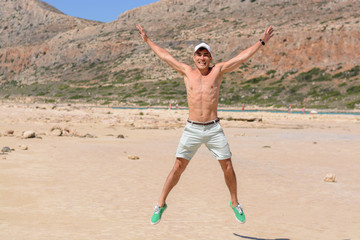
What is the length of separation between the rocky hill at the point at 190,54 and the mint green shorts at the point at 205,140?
56.3 meters

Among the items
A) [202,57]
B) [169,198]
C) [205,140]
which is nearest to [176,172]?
[205,140]

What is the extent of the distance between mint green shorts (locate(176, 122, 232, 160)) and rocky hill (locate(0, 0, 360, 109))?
56.3m

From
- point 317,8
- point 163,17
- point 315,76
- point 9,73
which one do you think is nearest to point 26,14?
point 9,73

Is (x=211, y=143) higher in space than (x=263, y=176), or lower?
higher

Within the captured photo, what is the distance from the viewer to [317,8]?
100188mm

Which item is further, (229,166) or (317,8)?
(317,8)

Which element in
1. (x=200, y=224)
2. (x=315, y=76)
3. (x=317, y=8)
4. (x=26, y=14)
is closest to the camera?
(x=200, y=224)

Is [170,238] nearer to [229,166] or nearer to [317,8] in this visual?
[229,166]

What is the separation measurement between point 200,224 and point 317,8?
332 feet

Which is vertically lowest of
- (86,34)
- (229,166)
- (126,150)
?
(126,150)

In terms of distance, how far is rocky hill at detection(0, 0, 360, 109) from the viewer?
73894mm

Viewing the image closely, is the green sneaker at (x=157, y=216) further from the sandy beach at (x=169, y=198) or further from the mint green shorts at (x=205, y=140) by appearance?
the mint green shorts at (x=205, y=140)

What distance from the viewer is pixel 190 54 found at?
9762 centimetres

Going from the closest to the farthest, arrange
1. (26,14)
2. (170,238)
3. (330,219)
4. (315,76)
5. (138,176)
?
(170,238)
(330,219)
(138,176)
(315,76)
(26,14)
